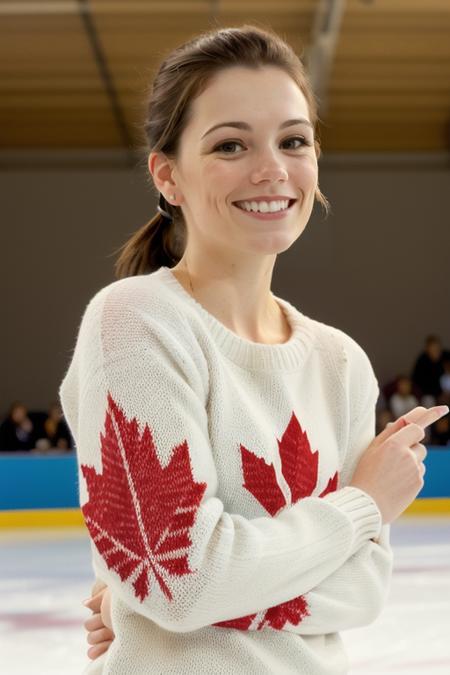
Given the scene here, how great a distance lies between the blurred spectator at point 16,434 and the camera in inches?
414

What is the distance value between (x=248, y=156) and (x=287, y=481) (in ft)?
1.26

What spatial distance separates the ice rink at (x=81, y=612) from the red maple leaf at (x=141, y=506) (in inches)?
85.1

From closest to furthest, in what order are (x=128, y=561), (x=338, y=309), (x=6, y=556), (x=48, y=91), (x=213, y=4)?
(x=128, y=561) < (x=6, y=556) < (x=213, y=4) < (x=48, y=91) < (x=338, y=309)

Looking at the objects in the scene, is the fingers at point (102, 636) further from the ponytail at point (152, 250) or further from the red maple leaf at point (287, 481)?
the ponytail at point (152, 250)

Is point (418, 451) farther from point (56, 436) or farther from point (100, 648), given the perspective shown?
point (56, 436)

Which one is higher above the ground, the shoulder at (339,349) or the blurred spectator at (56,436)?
the shoulder at (339,349)

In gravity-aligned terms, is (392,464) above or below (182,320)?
below

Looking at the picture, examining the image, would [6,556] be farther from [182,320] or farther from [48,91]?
[48,91]

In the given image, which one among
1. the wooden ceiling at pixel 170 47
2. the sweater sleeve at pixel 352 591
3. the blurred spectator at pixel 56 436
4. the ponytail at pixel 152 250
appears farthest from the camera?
the wooden ceiling at pixel 170 47

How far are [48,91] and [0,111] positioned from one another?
0.91m

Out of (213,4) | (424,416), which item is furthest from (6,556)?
(213,4)

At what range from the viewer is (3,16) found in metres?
11.9

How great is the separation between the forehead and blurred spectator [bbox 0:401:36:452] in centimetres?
932

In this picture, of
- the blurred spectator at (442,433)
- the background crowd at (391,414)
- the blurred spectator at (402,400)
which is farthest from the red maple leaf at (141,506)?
the blurred spectator at (402,400)
